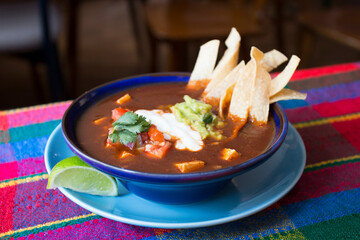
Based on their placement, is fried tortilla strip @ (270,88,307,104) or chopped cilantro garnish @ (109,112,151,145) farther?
fried tortilla strip @ (270,88,307,104)

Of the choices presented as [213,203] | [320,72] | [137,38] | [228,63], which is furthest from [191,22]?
[213,203]

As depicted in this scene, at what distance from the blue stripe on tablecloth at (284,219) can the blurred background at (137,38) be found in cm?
194

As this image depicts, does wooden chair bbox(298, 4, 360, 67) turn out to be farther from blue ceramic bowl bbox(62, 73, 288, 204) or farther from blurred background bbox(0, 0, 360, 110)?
blue ceramic bowl bbox(62, 73, 288, 204)

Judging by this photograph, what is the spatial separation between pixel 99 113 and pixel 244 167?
20.0 inches

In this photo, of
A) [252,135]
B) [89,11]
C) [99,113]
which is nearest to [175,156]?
[252,135]

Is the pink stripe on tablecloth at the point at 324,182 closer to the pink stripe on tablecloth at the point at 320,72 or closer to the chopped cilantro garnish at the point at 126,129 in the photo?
the chopped cilantro garnish at the point at 126,129

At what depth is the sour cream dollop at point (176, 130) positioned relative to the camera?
3.36 ft

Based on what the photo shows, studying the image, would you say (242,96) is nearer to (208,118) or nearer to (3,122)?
(208,118)

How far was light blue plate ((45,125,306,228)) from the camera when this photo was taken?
35.6 inches

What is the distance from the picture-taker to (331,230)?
95 centimetres

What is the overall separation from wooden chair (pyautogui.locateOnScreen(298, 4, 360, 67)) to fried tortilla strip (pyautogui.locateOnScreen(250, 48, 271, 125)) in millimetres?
2184

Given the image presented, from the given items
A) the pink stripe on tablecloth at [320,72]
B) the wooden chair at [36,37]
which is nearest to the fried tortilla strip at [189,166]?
the pink stripe on tablecloth at [320,72]

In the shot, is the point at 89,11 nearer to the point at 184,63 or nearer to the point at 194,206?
the point at 184,63

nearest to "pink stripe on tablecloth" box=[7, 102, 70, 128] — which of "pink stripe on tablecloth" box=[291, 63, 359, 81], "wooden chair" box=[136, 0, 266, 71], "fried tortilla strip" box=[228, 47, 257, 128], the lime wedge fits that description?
the lime wedge
